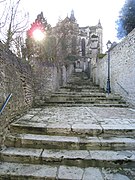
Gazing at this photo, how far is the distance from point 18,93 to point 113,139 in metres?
2.86

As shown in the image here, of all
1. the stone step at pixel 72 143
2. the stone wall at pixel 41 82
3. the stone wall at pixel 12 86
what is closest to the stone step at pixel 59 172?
the stone step at pixel 72 143

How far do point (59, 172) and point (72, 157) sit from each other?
1.13ft

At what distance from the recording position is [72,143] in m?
3.25

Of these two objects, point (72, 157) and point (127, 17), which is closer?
point (72, 157)

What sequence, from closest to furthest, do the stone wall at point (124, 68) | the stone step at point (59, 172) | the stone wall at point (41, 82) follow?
the stone step at point (59, 172), the stone wall at point (124, 68), the stone wall at point (41, 82)

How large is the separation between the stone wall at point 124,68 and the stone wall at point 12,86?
400 centimetres

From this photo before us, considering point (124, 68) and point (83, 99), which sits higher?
point (124, 68)

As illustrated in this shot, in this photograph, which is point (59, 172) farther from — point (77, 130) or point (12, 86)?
point (12, 86)

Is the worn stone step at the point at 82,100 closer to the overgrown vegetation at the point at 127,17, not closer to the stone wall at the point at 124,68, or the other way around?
the stone wall at the point at 124,68

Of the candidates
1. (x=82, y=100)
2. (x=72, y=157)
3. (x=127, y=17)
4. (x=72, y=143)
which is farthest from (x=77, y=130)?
(x=127, y=17)

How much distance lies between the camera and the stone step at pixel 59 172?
252 centimetres

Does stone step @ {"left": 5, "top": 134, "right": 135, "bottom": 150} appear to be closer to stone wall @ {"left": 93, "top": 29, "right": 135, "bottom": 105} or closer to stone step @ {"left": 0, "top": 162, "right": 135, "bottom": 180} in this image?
stone step @ {"left": 0, "top": 162, "right": 135, "bottom": 180}

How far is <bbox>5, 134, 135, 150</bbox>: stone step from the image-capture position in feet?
10.6

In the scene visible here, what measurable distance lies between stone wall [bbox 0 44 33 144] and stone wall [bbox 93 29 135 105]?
4.00 m
